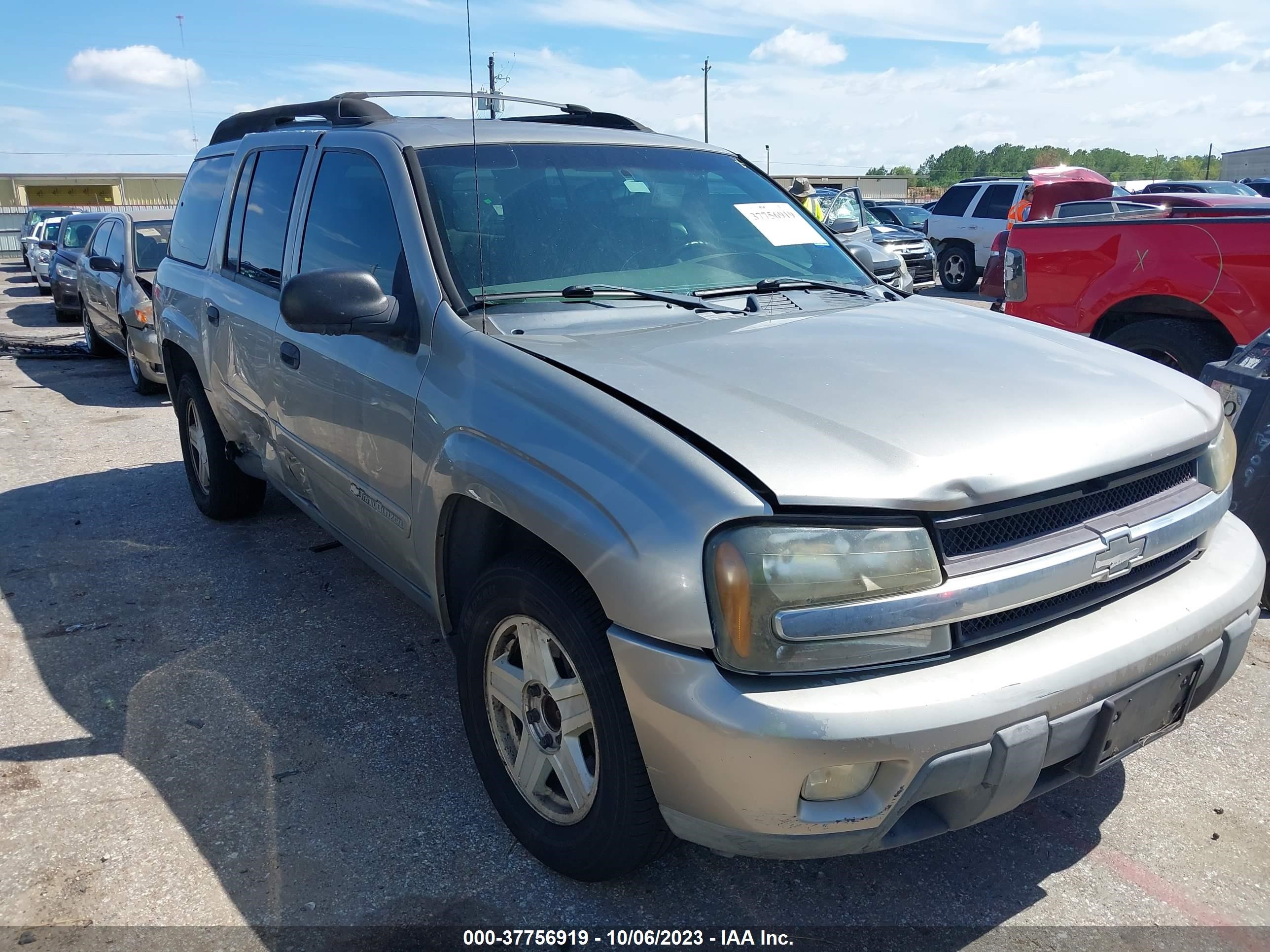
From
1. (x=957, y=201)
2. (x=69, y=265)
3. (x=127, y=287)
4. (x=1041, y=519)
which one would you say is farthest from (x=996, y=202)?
(x=1041, y=519)

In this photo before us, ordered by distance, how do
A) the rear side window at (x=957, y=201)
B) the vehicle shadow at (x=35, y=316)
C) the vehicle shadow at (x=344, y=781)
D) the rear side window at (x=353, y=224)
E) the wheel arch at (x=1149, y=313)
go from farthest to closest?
the rear side window at (x=957, y=201)
the vehicle shadow at (x=35, y=316)
the wheel arch at (x=1149, y=313)
the rear side window at (x=353, y=224)
the vehicle shadow at (x=344, y=781)

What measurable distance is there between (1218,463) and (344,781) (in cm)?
265

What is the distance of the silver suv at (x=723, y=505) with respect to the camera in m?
1.91

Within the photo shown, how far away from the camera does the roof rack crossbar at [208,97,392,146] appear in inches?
148

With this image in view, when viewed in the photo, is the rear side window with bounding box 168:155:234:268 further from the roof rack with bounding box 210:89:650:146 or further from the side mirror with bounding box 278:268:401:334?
the side mirror with bounding box 278:268:401:334

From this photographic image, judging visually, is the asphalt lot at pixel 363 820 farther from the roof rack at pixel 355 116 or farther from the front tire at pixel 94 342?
the front tire at pixel 94 342

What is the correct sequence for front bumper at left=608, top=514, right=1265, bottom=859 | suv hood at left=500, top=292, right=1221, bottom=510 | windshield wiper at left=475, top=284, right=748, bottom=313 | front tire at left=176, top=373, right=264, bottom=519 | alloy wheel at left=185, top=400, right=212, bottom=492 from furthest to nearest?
alloy wheel at left=185, top=400, right=212, bottom=492 < front tire at left=176, top=373, right=264, bottom=519 < windshield wiper at left=475, top=284, right=748, bottom=313 < suv hood at left=500, top=292, right=1221, bottom=510 < front bumper at left=608, top=514, right=1265, bottom=859

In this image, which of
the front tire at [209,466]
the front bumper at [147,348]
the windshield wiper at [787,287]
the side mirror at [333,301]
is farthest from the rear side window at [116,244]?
the windshield wiper at [787,287]

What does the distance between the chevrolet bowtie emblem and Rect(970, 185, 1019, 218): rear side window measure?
15.7 m

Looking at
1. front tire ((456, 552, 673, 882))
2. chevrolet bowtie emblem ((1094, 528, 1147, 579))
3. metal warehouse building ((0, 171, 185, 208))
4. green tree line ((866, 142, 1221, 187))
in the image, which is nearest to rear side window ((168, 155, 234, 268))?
front tire ((456, 552, 673, 882))

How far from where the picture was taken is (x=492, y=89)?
3490mm

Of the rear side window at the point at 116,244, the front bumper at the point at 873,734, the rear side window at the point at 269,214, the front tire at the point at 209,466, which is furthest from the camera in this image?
the rear side window at the point at 116,244

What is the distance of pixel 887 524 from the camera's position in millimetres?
1939

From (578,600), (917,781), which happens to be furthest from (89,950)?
(917,781)
